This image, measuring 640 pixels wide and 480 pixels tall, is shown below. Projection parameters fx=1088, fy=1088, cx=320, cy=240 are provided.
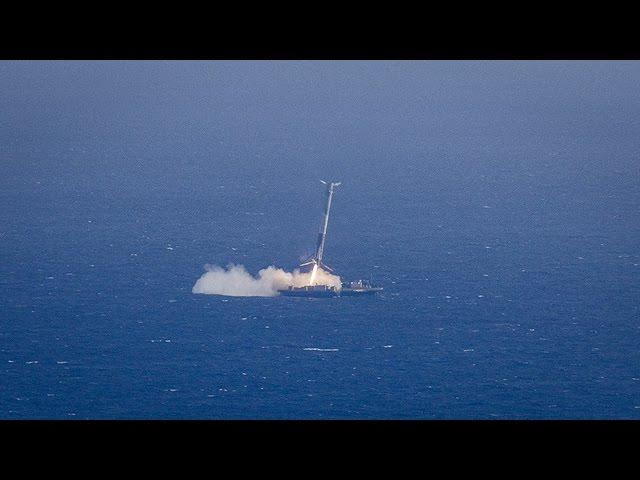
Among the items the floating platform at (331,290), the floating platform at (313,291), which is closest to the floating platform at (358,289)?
the floating platform at (331,290)

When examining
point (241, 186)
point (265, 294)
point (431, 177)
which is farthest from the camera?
point (431, 177)

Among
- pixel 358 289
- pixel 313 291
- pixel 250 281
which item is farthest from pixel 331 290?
pixel 250 281

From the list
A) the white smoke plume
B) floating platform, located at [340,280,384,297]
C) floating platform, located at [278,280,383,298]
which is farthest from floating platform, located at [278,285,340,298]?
floating platform, located at [340,280,384,297]

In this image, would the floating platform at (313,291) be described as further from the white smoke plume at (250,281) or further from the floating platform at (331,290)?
the white smoke plume at (250,281)

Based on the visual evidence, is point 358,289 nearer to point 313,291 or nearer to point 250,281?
point 313,291

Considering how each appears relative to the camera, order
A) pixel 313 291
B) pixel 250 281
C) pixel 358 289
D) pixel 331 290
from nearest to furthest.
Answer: pixel 313 291, pixel 331 290, pixel 358 289, pixel 250 281

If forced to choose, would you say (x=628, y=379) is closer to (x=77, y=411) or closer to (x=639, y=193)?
(x=77, y=411)

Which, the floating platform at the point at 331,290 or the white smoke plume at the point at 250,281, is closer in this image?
the floating platform at the point at 331,290
